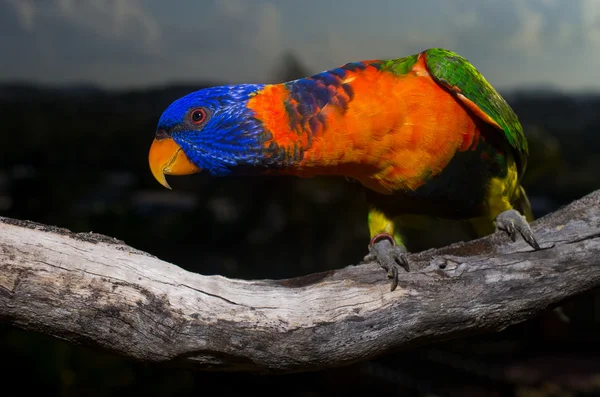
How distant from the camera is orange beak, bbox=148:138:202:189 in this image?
1.99 meters

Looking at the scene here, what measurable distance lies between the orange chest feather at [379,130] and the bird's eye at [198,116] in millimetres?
201

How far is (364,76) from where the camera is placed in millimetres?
2062

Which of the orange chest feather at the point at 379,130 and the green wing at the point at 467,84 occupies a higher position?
the green wing at the point at 467,84

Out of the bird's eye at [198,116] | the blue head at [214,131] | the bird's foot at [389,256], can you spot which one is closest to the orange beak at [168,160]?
the blue head at [214,131]

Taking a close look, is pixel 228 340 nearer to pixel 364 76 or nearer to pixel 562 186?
pixel 364 76

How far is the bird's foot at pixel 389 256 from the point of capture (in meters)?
1.95

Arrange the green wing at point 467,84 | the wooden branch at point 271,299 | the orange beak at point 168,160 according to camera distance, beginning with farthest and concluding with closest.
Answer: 1. the green wing at point 467,84
2. the orange beak at point 168,160
3. the wooden branch at point 271,299

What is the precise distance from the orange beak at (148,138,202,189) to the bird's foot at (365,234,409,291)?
885 millimetres

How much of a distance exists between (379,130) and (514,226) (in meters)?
0.76

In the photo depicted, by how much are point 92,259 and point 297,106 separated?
941 millimetres

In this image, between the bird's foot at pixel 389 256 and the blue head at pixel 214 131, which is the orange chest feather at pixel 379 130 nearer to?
the blue head at pixel 214 131

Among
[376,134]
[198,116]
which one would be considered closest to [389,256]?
[376,134]

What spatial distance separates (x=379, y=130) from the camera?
1981mm

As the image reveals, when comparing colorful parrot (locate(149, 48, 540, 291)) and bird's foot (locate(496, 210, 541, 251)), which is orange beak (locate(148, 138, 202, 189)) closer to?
colorful parrot (locate(149, 48, 540, 291))
